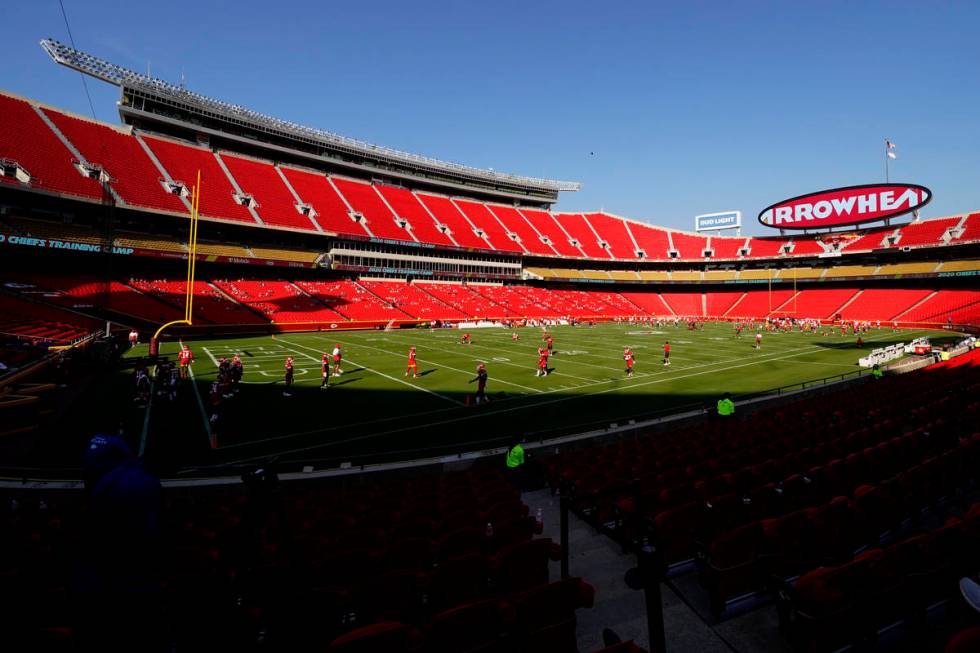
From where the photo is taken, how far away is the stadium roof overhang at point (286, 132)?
6303cm

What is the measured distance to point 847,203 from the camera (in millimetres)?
73188

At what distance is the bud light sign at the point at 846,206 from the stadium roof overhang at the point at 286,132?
4615cm

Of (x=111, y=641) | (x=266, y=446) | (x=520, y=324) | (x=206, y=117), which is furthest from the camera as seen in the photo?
(x=206, y=117)

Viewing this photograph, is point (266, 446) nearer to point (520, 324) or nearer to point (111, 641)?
point (111, 641)

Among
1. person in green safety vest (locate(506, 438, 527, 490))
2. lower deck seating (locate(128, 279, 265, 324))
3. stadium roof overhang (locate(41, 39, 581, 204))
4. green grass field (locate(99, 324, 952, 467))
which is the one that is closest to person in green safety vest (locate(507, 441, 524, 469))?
person in green safety vest (locate(506, 438, 527, 490))

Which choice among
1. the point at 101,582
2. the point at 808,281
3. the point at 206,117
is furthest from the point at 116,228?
the point at 808,281

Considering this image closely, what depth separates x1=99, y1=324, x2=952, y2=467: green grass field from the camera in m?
14.9

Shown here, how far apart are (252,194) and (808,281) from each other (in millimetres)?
90807

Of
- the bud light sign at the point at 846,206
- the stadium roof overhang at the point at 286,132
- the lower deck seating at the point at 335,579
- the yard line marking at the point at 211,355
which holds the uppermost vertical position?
the stadium roof overhang at the point at 286,132

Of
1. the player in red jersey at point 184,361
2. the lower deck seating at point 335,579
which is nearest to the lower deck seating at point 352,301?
the player in red jersey at point 184,361

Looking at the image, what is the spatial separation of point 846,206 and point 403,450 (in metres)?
87.6

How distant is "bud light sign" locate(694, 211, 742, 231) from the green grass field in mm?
60482

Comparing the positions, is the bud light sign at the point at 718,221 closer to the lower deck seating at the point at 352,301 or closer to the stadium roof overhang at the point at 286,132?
the stadium roof overhang at the point at 286,132

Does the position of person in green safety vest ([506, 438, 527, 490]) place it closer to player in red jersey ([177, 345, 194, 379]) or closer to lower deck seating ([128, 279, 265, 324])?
player in red jersey ([177, 345, 194, 379])
